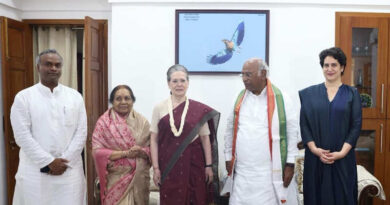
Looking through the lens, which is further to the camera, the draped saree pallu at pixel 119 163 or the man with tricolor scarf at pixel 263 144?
the draped saree pallu at pixel 119 163

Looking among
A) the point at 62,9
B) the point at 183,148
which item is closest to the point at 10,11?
the point at 62,9

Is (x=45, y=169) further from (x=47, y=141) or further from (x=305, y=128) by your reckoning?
(x=305, y=128)

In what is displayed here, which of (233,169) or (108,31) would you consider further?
(108,31)

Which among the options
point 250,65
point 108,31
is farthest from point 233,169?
point 108,31

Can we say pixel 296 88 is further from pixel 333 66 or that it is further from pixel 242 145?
pixel 242 145

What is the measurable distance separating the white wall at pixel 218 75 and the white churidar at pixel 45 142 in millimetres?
1205

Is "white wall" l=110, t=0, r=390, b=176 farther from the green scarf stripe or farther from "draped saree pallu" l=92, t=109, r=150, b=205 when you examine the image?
the green scarf stripe

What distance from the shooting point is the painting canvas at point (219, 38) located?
12.2 feet

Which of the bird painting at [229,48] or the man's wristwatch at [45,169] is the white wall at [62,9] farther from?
the man's wristwatch at [45,169]

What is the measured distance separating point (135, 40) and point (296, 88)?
5.87 feet

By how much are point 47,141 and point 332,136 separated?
2003 millimetres

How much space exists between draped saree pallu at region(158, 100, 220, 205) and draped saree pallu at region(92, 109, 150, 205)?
20 cm

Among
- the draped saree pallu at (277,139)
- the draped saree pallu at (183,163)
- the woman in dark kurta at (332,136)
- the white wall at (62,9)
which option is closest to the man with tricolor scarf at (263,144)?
the draped saree pallu at (277,139)

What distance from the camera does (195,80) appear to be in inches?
150
